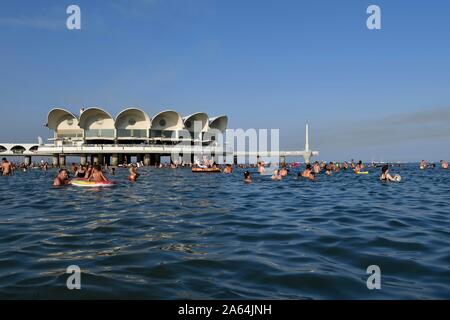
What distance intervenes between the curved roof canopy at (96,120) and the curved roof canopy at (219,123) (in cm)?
2387

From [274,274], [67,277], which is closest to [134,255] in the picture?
[67,277]

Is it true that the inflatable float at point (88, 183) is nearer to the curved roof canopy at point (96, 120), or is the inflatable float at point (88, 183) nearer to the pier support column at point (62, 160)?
Result: the curved roof canopy at point (96, 120)

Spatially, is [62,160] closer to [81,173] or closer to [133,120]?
[133,120]

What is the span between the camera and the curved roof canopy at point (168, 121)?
273 ft

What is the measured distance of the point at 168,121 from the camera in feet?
280

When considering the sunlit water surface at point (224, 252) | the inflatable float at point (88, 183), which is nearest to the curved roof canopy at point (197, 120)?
the inflatable float at point (88, 183)

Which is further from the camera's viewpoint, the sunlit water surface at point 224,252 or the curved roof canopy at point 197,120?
the curved roof canopy at point 197,120

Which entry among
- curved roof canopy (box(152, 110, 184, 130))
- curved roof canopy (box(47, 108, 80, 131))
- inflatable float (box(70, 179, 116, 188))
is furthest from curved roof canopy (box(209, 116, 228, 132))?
inflatable float (box(70, 179, 116, 188))

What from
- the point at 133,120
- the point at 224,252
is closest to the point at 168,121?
the point at 133,120

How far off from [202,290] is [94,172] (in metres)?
17.2

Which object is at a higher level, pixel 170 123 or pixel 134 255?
pixel 170 123

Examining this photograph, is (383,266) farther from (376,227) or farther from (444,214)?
(444,214)

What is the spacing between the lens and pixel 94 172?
20422mm

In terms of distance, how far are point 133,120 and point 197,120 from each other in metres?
14.9
